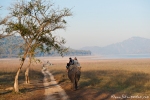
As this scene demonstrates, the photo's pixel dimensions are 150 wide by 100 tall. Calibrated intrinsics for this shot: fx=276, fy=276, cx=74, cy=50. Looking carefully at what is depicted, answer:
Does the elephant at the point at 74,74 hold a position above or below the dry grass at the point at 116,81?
above

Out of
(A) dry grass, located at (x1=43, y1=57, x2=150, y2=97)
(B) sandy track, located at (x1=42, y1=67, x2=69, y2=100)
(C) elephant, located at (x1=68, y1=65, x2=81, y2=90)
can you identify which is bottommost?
(A) dry grass, located at (x1=43, y1=57, x2=150, y2=97)

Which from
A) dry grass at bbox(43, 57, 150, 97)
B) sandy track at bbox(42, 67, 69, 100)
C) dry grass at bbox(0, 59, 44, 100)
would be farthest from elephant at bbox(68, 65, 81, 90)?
dry grass at bbox(0, 59, 44, 100)

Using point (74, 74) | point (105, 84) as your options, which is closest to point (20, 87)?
point (74, 74)

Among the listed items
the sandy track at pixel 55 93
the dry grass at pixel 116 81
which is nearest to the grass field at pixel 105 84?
the dry grass at pixel 116 81

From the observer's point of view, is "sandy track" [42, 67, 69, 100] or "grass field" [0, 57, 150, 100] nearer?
"sandy track" [42, 67, 69, 100]

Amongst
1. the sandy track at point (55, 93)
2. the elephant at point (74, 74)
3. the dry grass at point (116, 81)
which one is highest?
the elephant at point (74, 74)

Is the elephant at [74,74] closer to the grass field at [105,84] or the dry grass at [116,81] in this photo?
the grass field at [105,84]

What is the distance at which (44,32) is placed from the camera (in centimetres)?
2759

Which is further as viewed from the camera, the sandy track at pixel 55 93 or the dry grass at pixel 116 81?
the dry grass at pixel 116 81

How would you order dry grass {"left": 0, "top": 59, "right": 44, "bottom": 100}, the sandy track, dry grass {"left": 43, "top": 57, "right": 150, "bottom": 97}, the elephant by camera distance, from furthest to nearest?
dry grass {"left": 43, "top": 57, "right": 150, "bottom": 97}, the elephant, dry grass {"left": 0, "top": 59, "right": 44, "bottom": 100}, the sandy track

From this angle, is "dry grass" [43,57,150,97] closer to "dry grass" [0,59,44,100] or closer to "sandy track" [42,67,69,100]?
"sandy track" [42,67,69,100]

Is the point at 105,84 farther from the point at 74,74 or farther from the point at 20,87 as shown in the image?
the point at 20,87

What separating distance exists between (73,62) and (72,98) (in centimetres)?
707

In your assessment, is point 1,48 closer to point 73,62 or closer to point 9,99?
point 73,62
